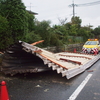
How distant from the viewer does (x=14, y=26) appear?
8.86 metres

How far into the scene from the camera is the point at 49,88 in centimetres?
469

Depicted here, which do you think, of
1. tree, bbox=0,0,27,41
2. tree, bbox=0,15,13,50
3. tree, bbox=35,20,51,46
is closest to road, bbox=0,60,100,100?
tree, bbox=0,15,13,50

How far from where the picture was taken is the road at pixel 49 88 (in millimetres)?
3957

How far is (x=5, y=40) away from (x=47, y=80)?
4.16m

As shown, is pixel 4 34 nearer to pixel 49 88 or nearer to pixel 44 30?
pixel 49 88

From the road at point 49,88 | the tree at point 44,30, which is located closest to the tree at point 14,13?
the road at point 49,88

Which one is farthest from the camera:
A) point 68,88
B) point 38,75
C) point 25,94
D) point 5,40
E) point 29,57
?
point 5,40

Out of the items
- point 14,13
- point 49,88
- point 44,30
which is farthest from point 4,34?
point 44,30

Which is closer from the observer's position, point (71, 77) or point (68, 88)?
point (68, 88)

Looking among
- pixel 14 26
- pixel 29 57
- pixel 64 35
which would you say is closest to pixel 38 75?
pixel 29 57

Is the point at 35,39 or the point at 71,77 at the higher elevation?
the point at 35,39

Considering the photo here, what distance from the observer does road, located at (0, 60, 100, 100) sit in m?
3.96

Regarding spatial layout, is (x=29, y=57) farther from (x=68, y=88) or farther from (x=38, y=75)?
(x=68, y=88)

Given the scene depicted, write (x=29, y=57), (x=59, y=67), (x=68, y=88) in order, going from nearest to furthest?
(x=68, y=88) → (x=59, y=67) → (x=29, y=57)
